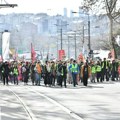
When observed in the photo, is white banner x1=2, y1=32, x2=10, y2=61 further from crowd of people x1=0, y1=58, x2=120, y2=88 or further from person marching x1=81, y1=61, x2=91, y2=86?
person marching x1=81, y1=61, x2=91, y2=86

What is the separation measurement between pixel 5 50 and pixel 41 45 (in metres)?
124

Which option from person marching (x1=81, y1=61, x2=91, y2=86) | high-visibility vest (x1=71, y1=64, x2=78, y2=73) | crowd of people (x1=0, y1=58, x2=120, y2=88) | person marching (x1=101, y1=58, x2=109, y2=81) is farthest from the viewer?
person marching (x1=101, y1=58, x2=109, y2=81)

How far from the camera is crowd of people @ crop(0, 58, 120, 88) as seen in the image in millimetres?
33231

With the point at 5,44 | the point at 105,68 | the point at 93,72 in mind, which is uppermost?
the point at 5,44

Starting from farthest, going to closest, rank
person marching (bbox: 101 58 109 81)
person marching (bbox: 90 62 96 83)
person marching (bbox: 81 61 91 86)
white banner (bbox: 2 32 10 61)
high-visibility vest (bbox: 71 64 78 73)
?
1. white banner (bbox: 2 32 10 61)
2. person marching (bbox: 101 58 109 81)
3. person marching (bbox: 90 62 96 83)
4. person marching (bbox: 81 61 91 86)
5. high-visibility vest (bbox: 71 64 78 73)

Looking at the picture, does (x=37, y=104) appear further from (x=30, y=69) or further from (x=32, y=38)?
(x=32, y=38)

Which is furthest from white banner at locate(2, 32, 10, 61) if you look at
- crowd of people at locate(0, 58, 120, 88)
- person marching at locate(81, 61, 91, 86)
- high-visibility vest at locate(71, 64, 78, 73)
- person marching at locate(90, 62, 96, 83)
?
high-visibility vest at locate(71, 64, 78, 73)

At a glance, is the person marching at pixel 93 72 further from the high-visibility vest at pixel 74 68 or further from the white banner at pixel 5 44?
the white banner at pixel 5 44

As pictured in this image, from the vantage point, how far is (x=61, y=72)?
1296 inches

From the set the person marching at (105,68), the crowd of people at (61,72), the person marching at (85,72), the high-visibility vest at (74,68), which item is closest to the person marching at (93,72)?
the crowd of people at (61,72)

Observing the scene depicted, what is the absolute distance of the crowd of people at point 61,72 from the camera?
33231 millimetres

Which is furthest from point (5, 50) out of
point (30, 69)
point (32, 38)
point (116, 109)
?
point (32, 38)

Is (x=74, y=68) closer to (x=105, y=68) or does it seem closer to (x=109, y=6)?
(x=105, y=68)

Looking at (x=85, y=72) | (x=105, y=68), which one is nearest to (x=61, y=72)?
(x=85, y=72)
